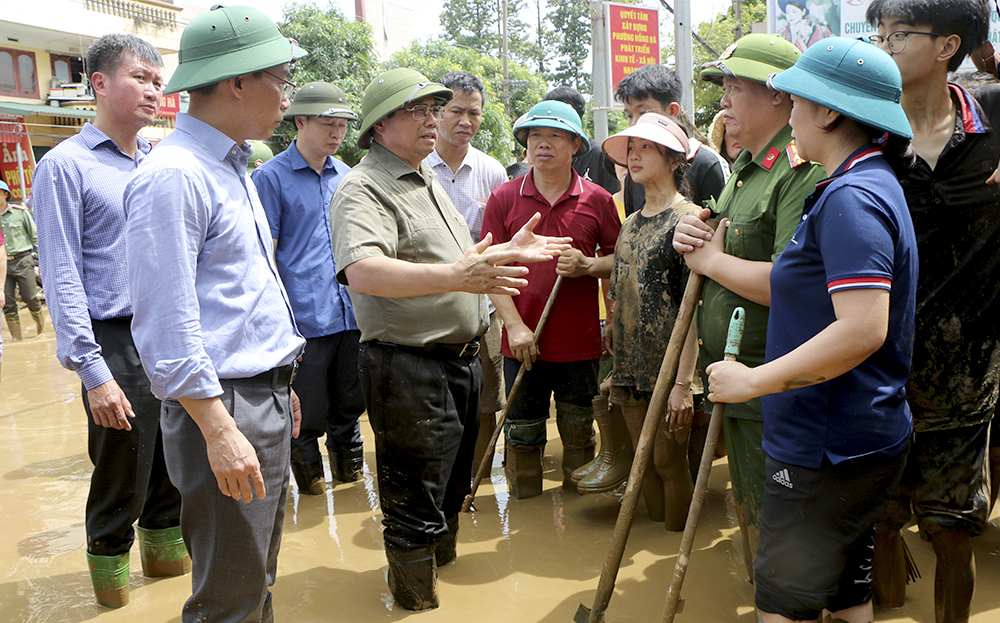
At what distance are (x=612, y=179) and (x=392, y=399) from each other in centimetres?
302

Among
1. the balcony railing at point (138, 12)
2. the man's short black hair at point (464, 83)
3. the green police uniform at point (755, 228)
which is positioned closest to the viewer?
the green police uniform at point (755, 228)

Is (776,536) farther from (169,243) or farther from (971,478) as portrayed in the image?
(169,243)

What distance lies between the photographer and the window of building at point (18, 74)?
1805 centimetres

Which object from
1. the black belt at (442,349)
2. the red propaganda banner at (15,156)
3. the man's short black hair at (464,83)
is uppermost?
the red propaganda banner at (15,156)

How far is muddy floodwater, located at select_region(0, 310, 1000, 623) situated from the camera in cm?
316

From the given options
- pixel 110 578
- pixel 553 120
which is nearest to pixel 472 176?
pixel 553 120

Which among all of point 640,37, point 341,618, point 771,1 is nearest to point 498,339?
point 341,618

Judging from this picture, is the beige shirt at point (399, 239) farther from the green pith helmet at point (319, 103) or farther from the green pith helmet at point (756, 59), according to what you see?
the green pith helmet at point (319, 103)

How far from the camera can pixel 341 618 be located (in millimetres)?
3168

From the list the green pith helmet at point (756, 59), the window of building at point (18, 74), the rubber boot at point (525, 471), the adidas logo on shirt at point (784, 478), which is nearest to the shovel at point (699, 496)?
the adidas logo on shirt at point (784, 478)

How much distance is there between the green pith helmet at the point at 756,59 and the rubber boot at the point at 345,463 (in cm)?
325

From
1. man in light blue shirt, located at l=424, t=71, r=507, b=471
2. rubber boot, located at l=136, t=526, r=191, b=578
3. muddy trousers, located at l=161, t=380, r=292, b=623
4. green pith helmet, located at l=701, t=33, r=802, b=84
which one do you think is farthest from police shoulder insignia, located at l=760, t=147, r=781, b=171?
rubber boot, located at l=136, t=526, r=191, b=578

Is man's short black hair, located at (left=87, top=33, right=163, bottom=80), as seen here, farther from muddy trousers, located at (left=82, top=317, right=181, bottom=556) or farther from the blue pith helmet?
the blue pith helmet

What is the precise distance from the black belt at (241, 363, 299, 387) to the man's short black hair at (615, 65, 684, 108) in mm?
2920
